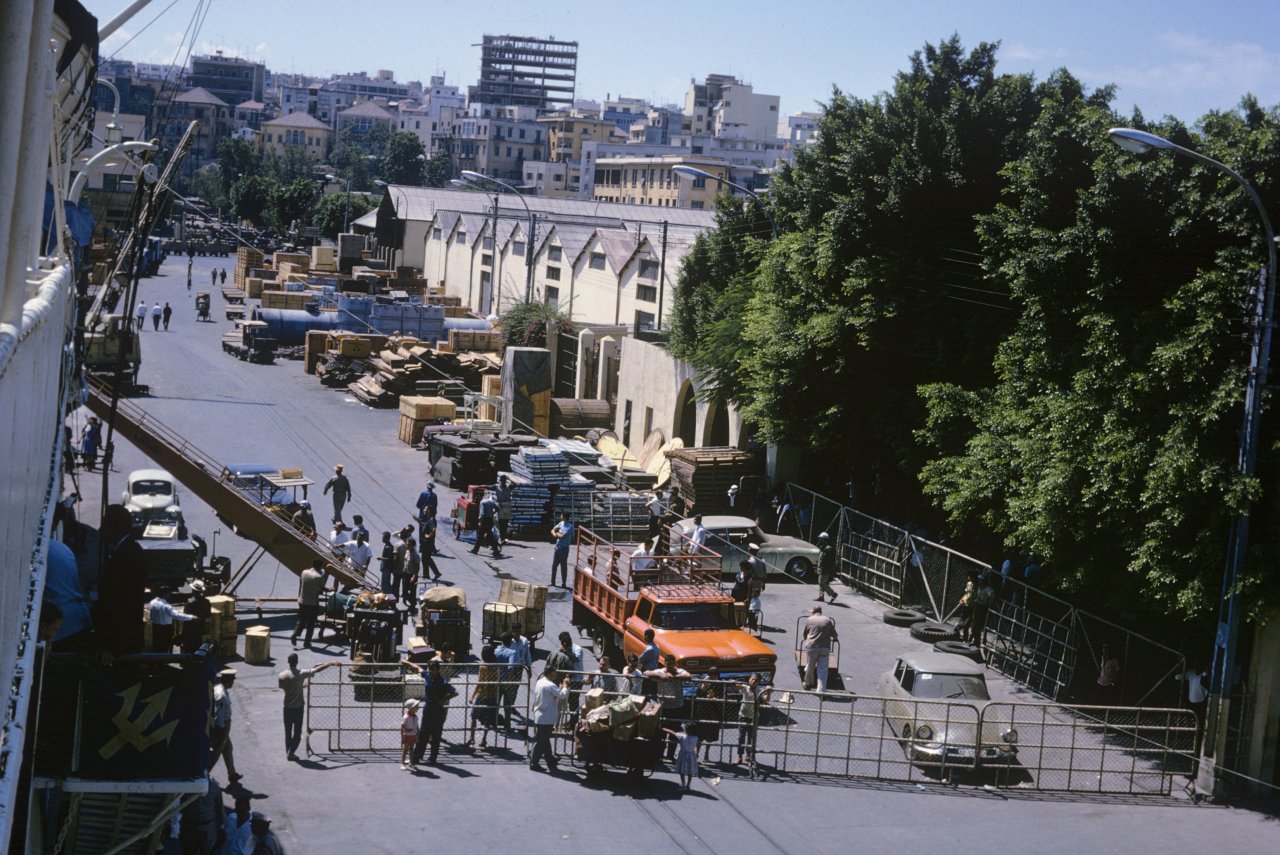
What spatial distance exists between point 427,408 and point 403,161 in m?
120

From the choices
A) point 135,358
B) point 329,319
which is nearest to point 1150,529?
point 135,358

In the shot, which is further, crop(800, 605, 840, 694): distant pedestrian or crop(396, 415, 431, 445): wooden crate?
crop(396, 415, 431, 445): wooden crate

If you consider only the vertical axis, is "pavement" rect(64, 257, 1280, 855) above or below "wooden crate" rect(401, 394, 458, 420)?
below

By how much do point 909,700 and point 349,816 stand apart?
24.9ft

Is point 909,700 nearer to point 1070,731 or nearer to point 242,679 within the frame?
point 1070,731

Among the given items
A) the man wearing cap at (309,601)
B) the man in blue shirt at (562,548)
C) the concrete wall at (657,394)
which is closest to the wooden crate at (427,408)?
the concrete wall at (657,394)

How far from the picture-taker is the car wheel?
30.9 m

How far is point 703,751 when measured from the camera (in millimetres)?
19578

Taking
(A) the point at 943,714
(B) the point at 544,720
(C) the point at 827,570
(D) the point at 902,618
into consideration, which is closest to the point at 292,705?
(B) the point at 544,720

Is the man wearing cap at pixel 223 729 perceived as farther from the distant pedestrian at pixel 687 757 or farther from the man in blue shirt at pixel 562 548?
the man in blue shirt at pixel 562 548

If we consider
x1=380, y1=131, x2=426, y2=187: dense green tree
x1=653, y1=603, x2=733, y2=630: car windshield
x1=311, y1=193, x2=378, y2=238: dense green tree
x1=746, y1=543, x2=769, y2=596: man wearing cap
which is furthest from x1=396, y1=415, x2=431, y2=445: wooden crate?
x1=380, y1=131, x2=426, y2=187: dense green tree

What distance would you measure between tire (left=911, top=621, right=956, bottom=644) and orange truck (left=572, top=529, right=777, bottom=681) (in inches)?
184

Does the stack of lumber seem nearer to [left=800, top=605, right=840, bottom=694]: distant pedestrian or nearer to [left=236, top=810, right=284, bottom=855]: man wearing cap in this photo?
[left=800, top=605, right=840, bottom=694]: distant pedestrian

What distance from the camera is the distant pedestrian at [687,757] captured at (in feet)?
58.2
